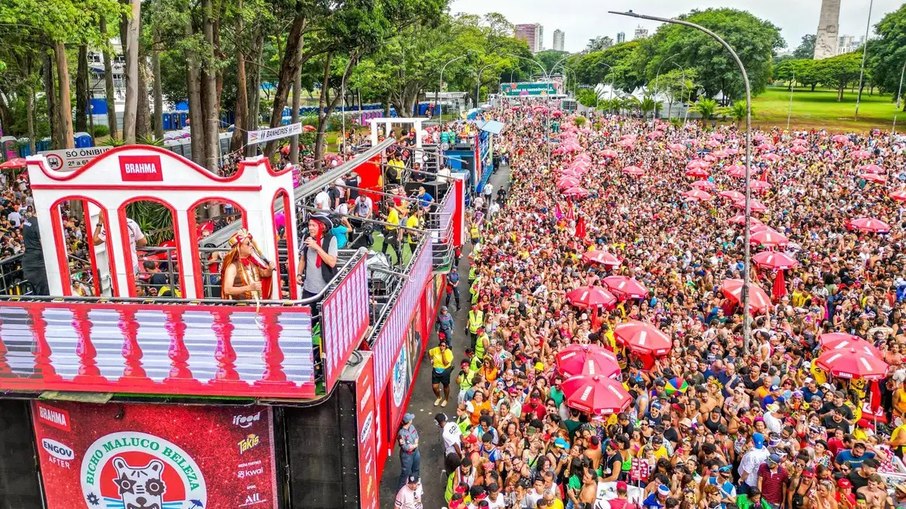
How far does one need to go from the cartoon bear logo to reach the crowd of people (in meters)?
3.81

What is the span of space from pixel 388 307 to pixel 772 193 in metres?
26.3

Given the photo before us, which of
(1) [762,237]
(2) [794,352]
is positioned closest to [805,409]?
(2) [794,352]

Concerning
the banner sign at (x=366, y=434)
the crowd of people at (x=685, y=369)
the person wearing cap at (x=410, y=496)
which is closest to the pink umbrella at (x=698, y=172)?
the crowd of people at (x=685, y=369)

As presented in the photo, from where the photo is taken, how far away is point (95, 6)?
1808cm

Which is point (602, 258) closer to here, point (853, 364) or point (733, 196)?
point (853, 364)

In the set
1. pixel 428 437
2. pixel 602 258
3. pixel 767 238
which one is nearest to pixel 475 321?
pixel 428 437

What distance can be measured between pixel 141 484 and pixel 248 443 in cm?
143

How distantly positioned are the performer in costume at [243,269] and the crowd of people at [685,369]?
156 inches

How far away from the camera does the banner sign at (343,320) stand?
7.31m

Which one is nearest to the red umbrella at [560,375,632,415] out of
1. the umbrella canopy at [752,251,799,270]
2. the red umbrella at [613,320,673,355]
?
the red umbrella at [613,320,673,355]

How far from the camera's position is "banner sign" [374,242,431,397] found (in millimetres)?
9664

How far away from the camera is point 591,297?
51.3 ft

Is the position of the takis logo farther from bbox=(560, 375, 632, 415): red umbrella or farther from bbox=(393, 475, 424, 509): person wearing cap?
bbox=(560, 375, 632, 415): red umbrella

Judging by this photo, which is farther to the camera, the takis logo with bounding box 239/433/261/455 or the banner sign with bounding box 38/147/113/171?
the banner sign with bounding box 38/147/113/171
